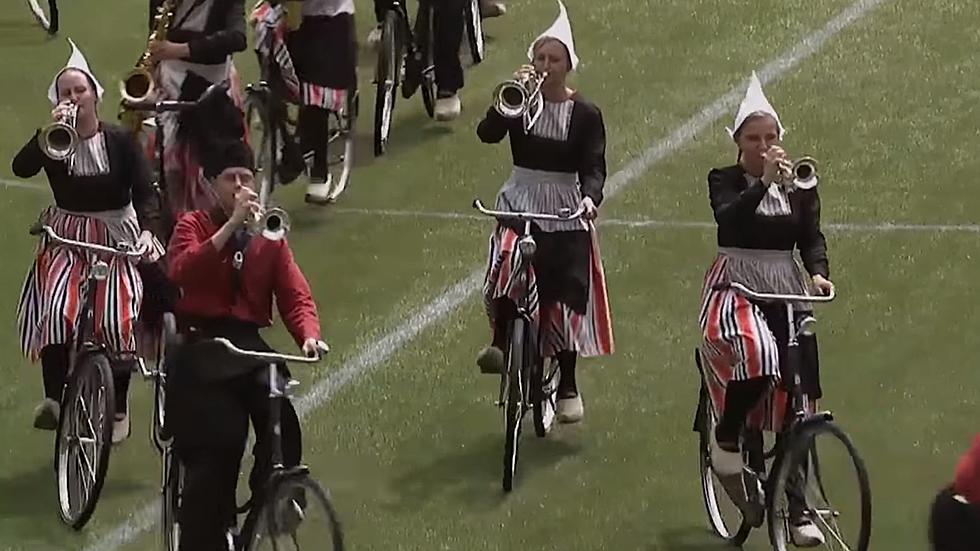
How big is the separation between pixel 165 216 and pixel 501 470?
2.42 metres

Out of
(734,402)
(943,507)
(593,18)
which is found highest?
(943,507)

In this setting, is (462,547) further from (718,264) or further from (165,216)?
(165,216)

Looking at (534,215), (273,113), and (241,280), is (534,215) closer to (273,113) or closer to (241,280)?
(241,280)

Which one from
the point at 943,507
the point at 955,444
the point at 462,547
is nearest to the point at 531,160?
the point at 462,547

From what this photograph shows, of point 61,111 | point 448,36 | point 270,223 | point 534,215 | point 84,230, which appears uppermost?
point 270,223

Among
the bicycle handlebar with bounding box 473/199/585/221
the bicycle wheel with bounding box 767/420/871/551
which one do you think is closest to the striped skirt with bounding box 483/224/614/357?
the bicycle handlebar with bounding box 473/199/585/221

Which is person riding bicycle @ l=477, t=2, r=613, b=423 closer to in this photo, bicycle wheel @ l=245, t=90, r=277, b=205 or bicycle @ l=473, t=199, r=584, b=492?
bicycle @ l=473, t=199, r=584, b=492

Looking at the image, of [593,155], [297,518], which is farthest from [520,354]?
[297,518]

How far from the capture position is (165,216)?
35.6 ft

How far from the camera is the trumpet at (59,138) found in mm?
8888

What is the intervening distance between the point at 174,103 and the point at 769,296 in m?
3.77

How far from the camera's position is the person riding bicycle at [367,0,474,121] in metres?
13.6

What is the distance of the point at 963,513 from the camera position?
575 cm

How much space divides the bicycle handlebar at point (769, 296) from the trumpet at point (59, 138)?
9.18 feet
